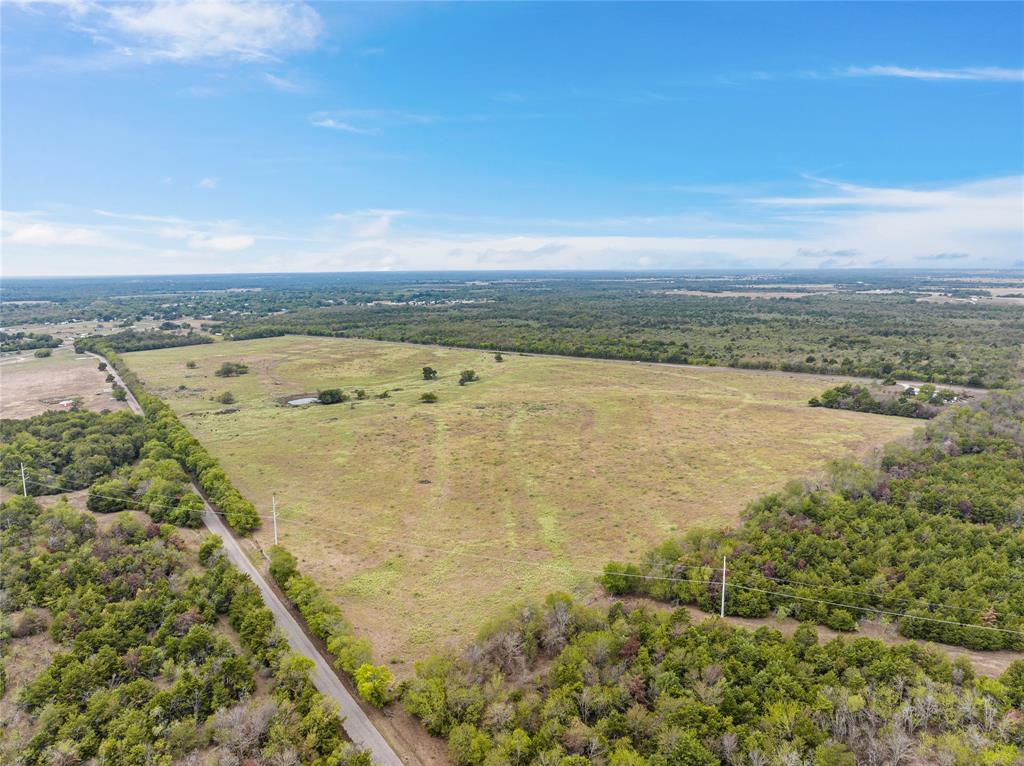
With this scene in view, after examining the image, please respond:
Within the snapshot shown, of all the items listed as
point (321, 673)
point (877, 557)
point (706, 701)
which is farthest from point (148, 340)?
point (877, 557)

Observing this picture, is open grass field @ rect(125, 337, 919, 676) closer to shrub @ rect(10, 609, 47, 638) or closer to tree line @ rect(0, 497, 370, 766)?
tree line @ rect(0, 497, 370, 766)

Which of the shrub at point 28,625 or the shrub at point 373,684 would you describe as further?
the shrub at point 28,625

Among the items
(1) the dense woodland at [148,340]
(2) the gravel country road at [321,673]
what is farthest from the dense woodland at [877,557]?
(1) the dense woodland at [148,340]

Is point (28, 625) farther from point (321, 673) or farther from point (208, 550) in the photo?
A: point (321, 673)

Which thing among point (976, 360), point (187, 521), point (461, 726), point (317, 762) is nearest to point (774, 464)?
point (461, 726)

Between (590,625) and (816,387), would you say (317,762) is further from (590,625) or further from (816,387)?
(816,387)

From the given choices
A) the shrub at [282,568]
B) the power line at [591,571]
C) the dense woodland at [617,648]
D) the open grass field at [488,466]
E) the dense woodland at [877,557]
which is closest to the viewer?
the dense woodland at [617,648]

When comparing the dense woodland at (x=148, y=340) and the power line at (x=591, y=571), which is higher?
the dense woodland at (x=148, y=340)

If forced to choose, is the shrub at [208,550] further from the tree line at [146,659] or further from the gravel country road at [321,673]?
the gravel country road at [321,673]
